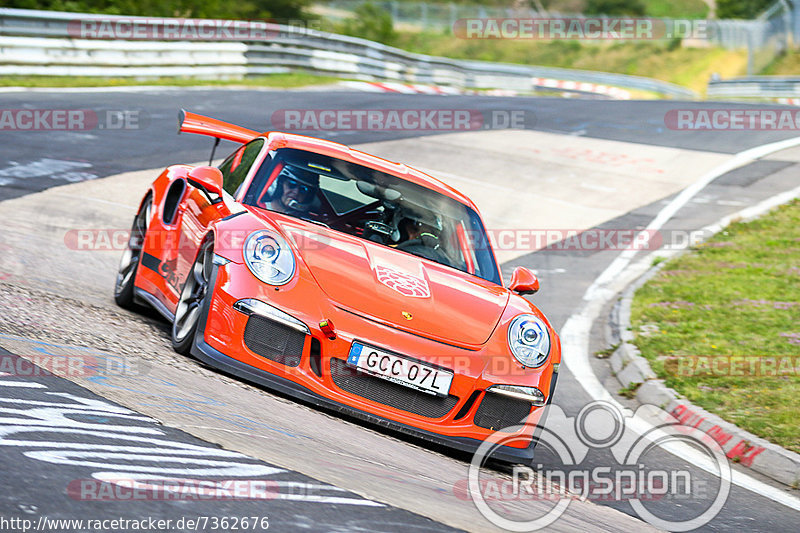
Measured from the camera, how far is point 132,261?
22.4 feet

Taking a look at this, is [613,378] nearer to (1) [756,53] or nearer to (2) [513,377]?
(2) [513,377]

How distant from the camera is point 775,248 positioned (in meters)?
12.0

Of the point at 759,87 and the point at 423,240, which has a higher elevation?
the point at 423,240

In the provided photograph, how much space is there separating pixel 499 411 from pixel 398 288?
2.71 ft

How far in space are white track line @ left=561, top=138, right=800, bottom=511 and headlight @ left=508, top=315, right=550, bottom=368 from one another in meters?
1.40

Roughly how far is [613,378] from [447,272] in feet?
8.48

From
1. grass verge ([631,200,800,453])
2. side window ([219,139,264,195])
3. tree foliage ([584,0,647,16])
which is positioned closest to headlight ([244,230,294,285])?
side window ([219,139,264,195])

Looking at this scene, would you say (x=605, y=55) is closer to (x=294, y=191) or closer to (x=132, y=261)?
(x=132, y=261)

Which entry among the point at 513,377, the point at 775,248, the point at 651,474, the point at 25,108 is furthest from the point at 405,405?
the point at 25,108

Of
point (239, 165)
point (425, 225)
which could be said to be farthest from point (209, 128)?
point (425, 225)

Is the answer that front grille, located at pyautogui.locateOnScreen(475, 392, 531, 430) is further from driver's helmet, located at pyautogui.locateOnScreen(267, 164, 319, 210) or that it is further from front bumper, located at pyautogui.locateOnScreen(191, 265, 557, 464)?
driver's helmet, located at pyautogui.locateOnScreen(267, 164, 319, 210)

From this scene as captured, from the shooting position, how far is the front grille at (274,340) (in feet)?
16.1

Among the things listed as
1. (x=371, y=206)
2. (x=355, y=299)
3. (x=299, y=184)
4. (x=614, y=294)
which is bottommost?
(x=614, y=294)

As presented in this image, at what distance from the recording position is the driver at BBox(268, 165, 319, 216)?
5.96m
